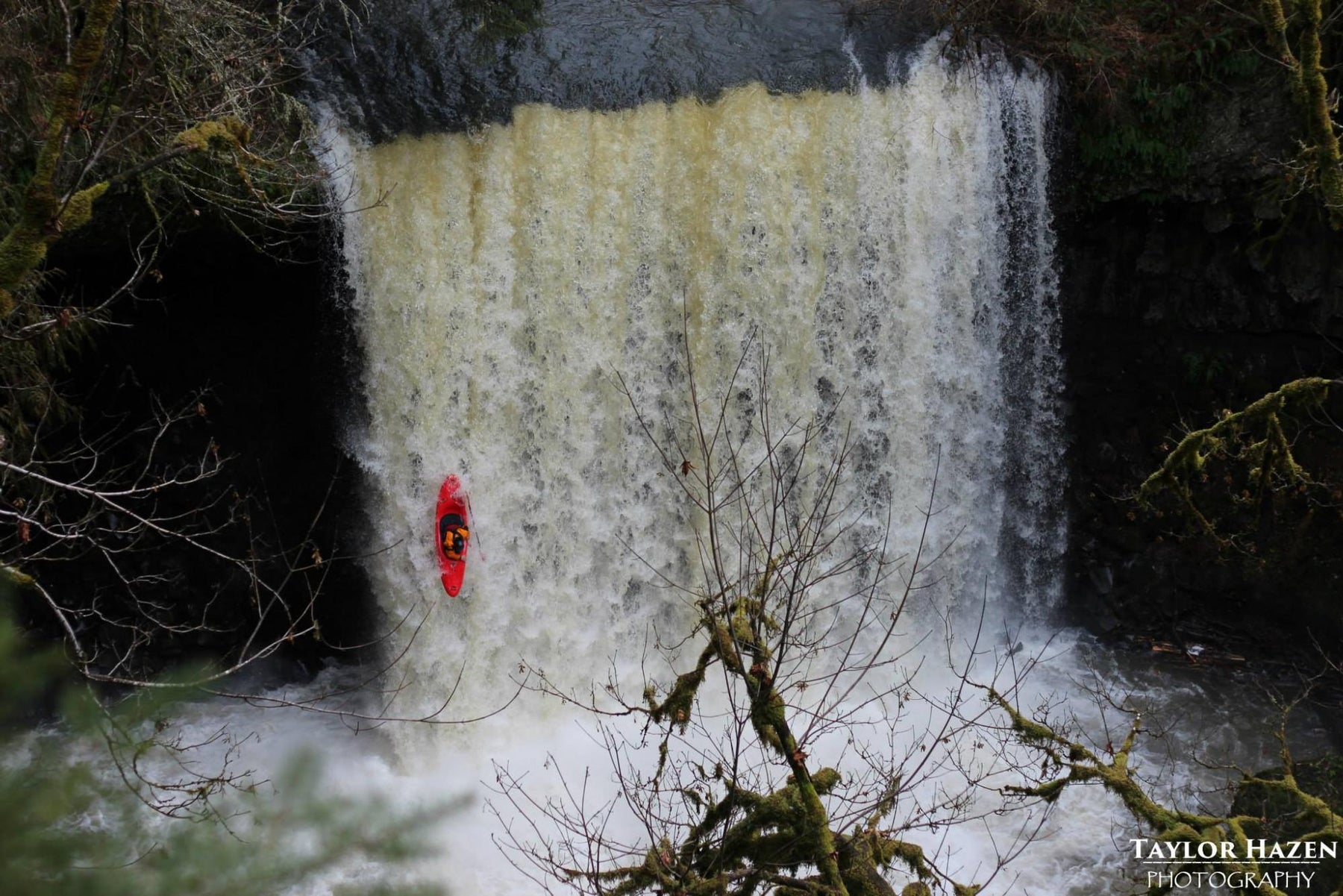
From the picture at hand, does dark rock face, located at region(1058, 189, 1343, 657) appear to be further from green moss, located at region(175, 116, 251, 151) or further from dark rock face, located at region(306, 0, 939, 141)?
green moss, located at region(175, 116, 251, 151)

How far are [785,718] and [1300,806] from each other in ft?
11.4

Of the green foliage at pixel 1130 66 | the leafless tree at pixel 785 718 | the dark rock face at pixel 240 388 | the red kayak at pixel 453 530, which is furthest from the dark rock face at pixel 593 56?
the red kayak at pixel 453 530

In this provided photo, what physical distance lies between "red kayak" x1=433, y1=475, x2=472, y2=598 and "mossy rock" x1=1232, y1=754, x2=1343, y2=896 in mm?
5046

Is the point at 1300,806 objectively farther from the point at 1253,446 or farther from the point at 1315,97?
the point at 1315,97

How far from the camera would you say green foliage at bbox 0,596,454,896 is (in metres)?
1.41

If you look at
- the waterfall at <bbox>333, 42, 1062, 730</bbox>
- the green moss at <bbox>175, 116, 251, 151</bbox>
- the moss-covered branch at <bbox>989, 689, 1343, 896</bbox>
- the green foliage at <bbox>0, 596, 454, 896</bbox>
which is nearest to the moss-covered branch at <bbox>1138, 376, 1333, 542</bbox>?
the moss-covered branch at <bbox>989, 689, 1343, 896</bbox>

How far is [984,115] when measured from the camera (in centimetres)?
796

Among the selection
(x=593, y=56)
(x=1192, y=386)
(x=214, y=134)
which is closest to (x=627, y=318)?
→ (x=593, y=56)

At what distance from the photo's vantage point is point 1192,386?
850 centimetres

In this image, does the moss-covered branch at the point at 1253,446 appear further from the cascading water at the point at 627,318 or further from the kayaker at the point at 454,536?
the kayaker at the point at 454,536

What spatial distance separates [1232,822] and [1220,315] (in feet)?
16.2

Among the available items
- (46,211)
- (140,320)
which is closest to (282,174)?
(140,320)

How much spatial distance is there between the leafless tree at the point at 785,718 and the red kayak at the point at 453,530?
0.96 meters

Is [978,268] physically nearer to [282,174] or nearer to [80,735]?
[282,174]
